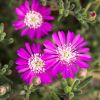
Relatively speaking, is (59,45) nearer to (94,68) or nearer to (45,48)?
(45,48)

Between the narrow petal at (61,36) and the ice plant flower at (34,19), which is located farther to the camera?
the ice plant flower at (34,19)

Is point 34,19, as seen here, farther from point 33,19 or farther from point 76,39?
point 76,39

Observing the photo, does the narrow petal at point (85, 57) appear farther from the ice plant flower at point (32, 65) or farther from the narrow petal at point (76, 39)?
the ice plant flower at point (32, 65)

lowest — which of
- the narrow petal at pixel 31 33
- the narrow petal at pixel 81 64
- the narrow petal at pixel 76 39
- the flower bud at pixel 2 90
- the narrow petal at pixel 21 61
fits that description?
the flower bud at pixel 2 90

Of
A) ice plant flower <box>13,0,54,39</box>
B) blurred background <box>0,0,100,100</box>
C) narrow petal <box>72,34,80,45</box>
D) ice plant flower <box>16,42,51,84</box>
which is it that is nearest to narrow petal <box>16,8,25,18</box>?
ice plant flower <box>13,0,54,39</box>

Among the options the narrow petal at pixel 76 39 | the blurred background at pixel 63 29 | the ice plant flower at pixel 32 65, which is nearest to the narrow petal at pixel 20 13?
the blurred background at pixel 63 29

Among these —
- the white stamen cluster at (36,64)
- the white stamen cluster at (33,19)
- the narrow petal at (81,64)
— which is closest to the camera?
the narrow petal at (81,64)

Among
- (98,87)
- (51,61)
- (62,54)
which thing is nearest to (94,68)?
(98,87)

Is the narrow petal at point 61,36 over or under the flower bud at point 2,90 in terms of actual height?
over
